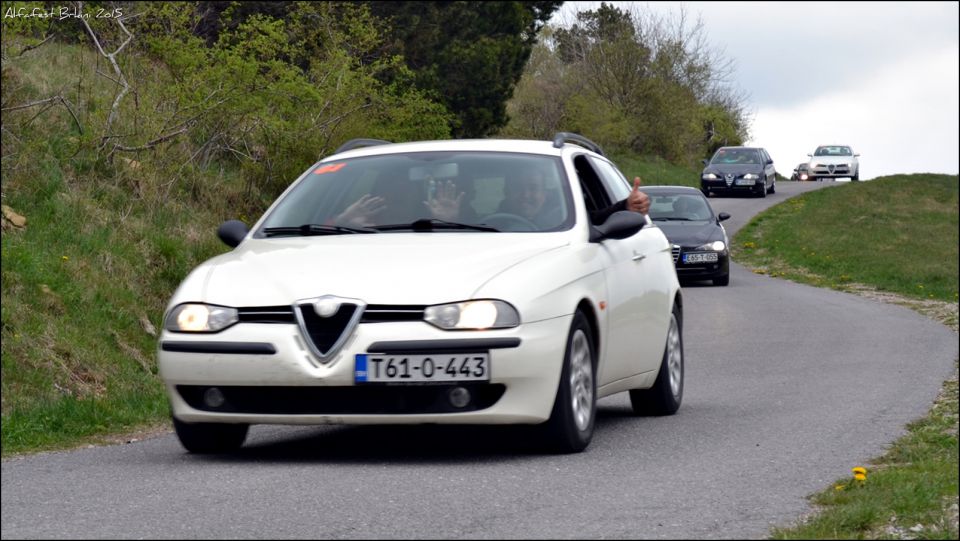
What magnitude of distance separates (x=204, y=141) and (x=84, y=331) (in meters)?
7.10

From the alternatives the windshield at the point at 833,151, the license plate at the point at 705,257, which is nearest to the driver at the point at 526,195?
the license plate at the point at 705,257

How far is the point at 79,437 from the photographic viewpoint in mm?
9617

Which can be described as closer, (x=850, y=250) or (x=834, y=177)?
(x=850, y=250)

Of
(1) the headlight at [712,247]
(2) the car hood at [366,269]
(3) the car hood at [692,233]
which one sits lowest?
(1) the headlight at [712,247]

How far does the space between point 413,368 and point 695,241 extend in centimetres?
1920

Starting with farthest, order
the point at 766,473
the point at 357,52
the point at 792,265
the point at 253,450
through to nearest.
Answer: the point at 792,265 → the point at 357,52 → the point at 253,450 → the point at 766,473

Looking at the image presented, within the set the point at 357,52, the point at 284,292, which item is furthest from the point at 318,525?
the point at 357,52

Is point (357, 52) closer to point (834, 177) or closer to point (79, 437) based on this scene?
point (79, 437)

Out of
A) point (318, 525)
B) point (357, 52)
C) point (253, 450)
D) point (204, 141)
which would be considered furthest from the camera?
point (357, 52)

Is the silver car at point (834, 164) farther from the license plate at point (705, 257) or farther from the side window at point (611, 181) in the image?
the side window at point (611, 181)

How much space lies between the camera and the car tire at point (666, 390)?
10.3 metres

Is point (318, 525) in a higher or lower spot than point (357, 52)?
lower

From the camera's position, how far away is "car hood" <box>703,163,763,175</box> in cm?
5156

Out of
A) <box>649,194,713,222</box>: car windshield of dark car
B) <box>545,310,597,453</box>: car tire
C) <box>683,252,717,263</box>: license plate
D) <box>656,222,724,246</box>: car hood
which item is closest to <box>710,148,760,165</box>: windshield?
<box>649,194,713,222</box>: car windshield of dark car
